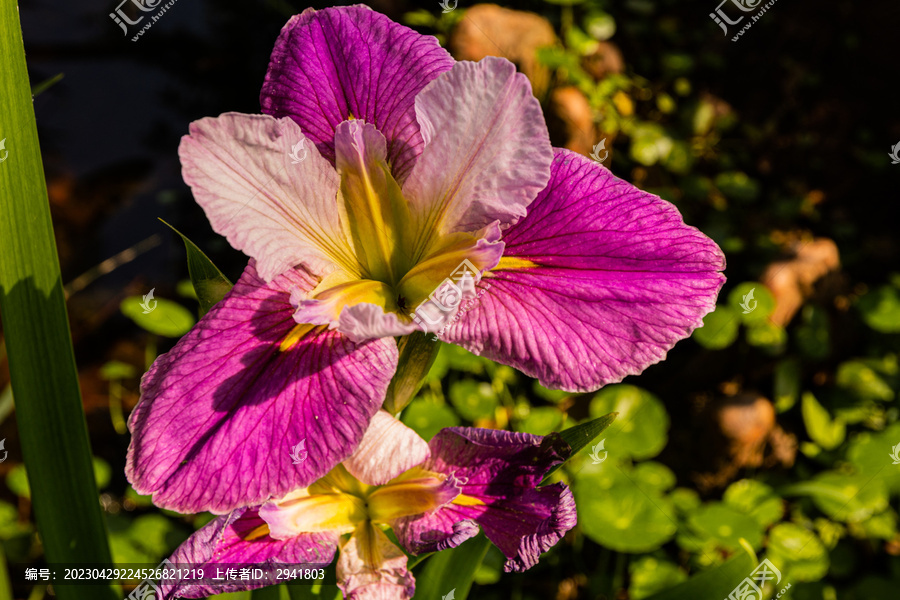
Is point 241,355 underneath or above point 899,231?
→ above

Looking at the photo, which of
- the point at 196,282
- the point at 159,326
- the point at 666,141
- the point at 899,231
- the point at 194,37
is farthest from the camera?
the point at 899,231

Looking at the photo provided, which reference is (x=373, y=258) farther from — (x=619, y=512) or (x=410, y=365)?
(x=619, y=512)

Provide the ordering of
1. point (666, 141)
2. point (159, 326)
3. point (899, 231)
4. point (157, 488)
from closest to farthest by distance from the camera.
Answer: point (157, 488) → point (159, 326) → point (666, 141) → point (899, 231)

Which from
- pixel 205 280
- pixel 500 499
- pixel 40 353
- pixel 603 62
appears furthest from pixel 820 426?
pixel 40 353

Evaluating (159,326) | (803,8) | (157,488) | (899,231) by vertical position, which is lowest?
(899,231)

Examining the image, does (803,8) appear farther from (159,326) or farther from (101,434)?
(101,434)

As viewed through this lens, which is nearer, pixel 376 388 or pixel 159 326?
pixel 376 388

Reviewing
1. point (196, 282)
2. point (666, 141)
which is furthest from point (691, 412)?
point (196, 282)

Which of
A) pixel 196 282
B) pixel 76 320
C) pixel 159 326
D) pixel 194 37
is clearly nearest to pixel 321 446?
pixel 196 282

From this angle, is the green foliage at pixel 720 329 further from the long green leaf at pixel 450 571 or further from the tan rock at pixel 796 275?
the long green leaf at pixel 450 571
